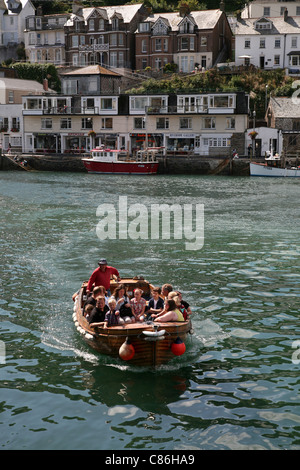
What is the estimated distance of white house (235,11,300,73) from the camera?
328 ft

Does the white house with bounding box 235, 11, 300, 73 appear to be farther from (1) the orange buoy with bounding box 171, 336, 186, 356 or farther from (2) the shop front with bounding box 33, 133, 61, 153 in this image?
(1) the orange buoy with bounding box 171, 336, 186, 356

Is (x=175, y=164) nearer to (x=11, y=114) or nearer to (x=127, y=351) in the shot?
(x=11, y=114)

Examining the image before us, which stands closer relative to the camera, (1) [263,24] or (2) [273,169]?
(2) [273,169]

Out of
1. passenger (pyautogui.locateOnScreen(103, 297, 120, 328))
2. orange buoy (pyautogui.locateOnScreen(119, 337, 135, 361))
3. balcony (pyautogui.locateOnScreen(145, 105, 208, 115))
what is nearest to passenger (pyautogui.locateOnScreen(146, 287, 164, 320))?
passenger (pyautogui.locateOnScreen(103, 297, 120, 328))

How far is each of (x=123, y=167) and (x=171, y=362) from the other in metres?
67.6

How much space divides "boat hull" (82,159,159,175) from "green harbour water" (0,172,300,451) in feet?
146

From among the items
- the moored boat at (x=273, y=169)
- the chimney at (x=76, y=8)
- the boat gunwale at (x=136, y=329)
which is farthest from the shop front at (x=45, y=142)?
the boat gunwale at (x=136, y=329)

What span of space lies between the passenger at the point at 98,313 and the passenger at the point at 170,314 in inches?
62.2

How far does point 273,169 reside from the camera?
7712 centimetres

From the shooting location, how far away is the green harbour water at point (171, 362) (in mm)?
12766

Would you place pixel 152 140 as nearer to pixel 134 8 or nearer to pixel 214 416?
pixel 134 8

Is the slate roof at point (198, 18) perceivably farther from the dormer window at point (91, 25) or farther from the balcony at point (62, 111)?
the balcony at point (62, 111)

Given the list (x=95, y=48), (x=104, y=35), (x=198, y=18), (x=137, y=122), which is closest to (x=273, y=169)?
(x=137, y=122)

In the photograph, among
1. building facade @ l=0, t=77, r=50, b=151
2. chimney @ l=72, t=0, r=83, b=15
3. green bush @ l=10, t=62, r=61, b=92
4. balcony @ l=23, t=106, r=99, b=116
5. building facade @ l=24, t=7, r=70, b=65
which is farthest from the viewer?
chimney @ l=72, t=0, r=83, b=15
